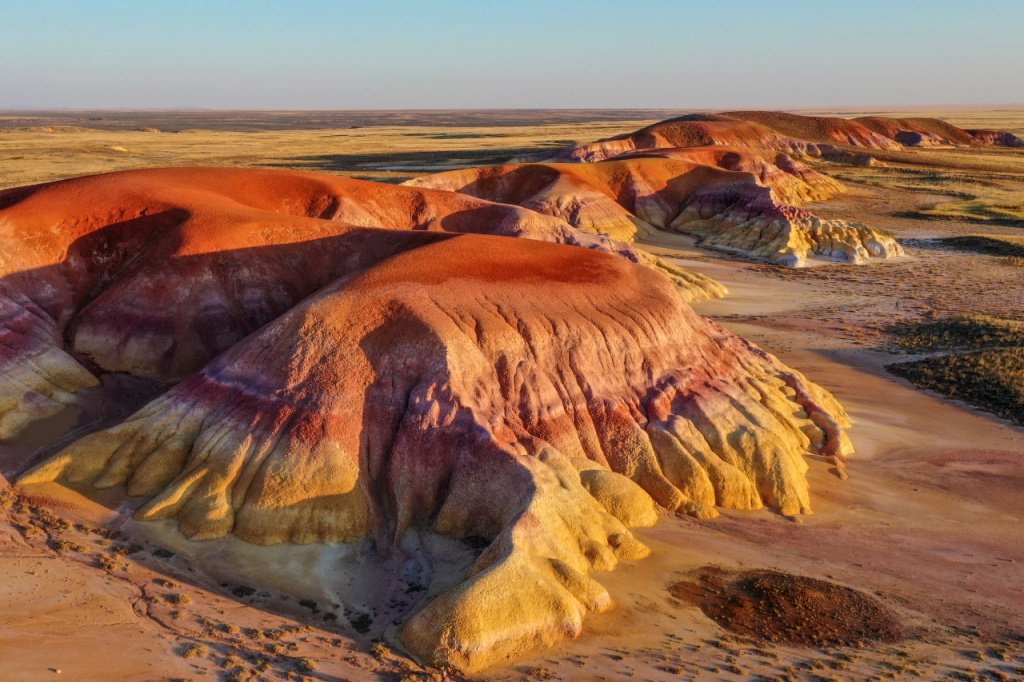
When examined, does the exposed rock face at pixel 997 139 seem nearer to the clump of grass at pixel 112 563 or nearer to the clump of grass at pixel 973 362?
the clump of grass at pixel 973 362

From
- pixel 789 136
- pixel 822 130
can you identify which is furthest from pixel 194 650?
pixel 822 130

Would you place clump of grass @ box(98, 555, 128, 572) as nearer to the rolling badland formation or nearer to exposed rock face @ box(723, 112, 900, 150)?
the rolling badland formation

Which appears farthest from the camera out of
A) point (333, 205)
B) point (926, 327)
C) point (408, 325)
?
point (926, 327)

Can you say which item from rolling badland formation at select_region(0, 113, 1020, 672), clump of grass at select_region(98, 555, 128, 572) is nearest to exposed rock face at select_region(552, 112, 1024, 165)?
rolling badland formation at select_region(0, 113, 1020, 672)

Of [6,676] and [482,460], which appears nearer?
[6,676]

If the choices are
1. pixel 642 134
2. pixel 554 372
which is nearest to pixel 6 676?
pixel 554 372

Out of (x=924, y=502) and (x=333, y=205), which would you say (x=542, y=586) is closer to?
(x=924, y=502)

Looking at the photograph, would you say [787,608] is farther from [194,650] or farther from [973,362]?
[973,362]
